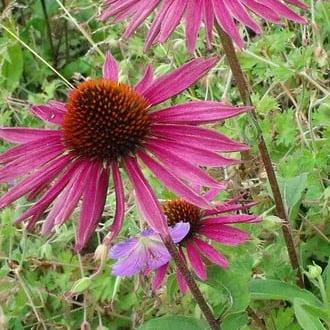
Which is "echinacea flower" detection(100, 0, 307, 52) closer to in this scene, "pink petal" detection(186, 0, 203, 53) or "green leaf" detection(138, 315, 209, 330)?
"pink petal" detection(186, 0, 203, 53)

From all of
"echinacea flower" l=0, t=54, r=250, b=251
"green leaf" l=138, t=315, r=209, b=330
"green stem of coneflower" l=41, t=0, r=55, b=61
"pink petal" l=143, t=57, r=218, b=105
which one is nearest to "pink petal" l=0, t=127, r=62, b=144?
"echinacea flower" l=0, t=54, r=250, b=251

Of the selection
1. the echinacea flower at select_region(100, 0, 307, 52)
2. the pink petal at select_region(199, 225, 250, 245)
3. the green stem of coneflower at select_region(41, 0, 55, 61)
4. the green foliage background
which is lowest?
the green foliage background

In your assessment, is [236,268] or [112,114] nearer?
[112,114]

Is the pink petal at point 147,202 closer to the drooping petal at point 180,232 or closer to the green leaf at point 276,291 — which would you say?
the drooping petal at point 180,232

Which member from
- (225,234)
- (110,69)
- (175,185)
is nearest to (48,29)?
(110,69)

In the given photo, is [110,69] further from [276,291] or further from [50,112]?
[276,291]

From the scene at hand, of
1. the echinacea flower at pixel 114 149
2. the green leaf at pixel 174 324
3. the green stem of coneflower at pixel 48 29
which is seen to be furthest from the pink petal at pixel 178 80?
the green stem of coneflower at pixel 48 29

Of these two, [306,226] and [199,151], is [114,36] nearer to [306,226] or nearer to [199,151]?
[306,226]

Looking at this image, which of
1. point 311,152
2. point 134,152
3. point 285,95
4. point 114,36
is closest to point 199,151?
point 134,152
